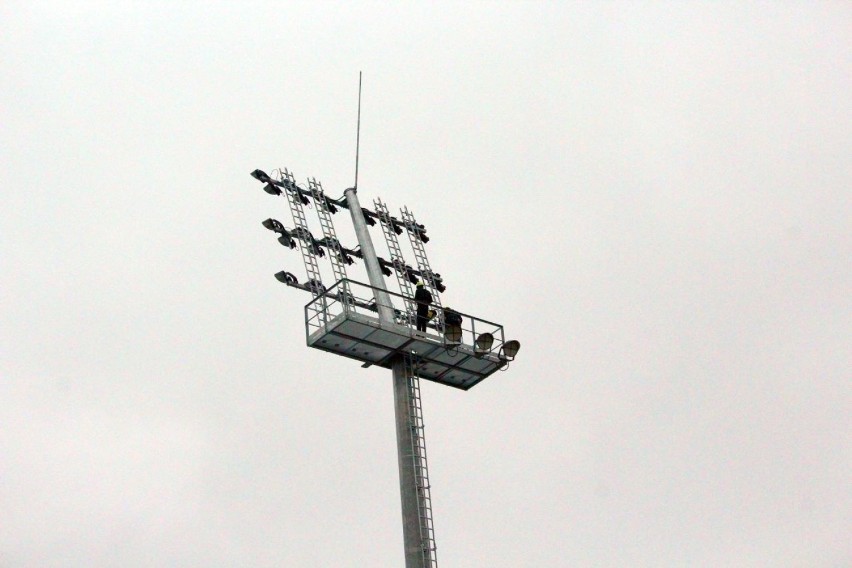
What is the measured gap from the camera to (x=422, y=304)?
4797 cm

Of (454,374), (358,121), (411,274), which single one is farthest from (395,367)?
(358,121)

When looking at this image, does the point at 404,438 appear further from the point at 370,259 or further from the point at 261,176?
the point at 261,176

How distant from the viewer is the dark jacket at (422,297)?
48188 millimetres

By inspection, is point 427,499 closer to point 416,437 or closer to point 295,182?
point 416,437

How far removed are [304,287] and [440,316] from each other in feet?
15.7

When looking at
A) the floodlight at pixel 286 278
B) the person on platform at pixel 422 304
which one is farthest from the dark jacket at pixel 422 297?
the floodlight at pixel 286 278

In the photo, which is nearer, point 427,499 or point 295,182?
point 427,499

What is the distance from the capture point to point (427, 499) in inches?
1758

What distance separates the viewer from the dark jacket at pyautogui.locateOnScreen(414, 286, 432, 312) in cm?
4819

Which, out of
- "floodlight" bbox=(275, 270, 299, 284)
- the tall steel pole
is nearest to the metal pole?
the tall steel pole

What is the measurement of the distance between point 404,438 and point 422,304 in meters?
4.93

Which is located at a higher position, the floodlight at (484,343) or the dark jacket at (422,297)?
the dark jacket at (422,297)

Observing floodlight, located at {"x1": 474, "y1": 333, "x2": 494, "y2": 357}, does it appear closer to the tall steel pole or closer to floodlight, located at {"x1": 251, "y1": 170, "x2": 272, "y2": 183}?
the tall steel pole

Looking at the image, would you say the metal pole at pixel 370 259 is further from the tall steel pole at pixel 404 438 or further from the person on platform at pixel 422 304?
the person on platform at pixel 422 304
